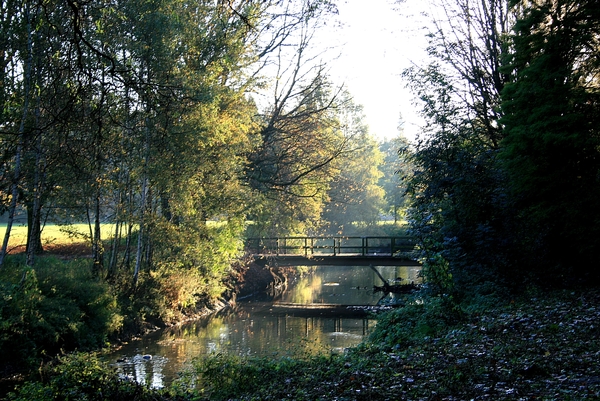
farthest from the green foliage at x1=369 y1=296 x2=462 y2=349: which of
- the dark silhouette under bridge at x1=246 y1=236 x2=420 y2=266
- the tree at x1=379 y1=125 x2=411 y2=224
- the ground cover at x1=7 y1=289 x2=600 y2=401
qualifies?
the dark silhouette under bridge at x1=246 y1=236 x2=420 y2=266

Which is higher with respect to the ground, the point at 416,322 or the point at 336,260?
the point at 336,260

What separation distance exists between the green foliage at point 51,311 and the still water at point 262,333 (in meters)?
1.08

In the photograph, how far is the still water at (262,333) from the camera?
14312 mm

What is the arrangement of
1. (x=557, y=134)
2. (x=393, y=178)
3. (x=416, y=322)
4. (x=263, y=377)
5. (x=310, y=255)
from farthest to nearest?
(x=393, y=178), (x=310, y=255), (x=557, y=134), (x=416, y=322), (x=263, y=377)

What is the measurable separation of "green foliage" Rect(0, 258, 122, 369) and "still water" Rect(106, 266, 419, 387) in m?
1.08

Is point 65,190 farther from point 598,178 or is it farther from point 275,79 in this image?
point 598,178

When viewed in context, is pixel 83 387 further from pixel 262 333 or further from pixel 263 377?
pixel 262 333

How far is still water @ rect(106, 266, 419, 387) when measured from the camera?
1431 centimetres

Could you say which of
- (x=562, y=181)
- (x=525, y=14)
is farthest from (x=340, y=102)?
(x=562, y=181)

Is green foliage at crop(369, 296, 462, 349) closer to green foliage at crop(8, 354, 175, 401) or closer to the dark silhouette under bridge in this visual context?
green foliage at crop(8, 354, 175, 401)

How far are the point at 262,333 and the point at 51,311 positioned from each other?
775cm

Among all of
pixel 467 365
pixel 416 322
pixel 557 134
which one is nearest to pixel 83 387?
pixel 467 365

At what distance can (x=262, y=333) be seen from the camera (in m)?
19.4

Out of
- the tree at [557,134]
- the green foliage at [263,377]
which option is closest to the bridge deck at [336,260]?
the tree at [557,134]
